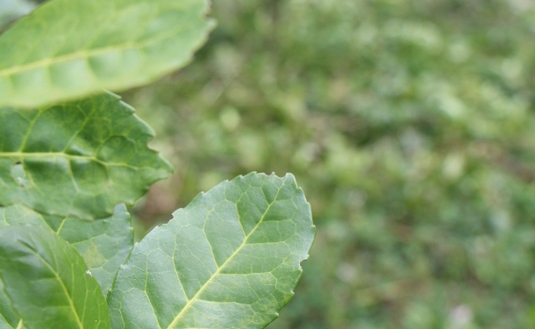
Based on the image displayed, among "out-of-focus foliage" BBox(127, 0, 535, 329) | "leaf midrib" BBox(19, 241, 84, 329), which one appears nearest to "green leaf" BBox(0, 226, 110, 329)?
"leaf midrib" BBox(19, 241, 84, 329)

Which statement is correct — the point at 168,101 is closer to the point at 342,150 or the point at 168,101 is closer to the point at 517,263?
the point at 342,150

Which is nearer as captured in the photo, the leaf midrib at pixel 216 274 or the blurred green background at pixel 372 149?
the leaf midrib at pixel 216 274

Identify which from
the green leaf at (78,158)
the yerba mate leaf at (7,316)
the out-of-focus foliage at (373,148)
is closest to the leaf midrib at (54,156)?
the green leaf at (78,158)

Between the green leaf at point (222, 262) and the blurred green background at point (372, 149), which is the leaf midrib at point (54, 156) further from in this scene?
the blurred green background at point (372, 149)

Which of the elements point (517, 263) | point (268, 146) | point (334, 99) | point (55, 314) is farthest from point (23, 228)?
point (334, 99)

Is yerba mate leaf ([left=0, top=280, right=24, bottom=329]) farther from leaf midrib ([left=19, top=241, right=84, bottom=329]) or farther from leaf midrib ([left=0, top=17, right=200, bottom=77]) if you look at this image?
leaf midrib ([left=0, top=17, right=200, bottom=77])

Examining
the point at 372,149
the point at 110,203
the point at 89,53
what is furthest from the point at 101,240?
the point at 372,149
